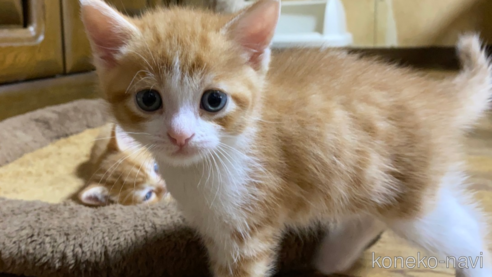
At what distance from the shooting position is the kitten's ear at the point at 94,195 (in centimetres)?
128

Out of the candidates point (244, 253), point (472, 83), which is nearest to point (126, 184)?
point (244, 253)

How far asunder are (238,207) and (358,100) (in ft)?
1.03

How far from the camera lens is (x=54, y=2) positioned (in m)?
1.85

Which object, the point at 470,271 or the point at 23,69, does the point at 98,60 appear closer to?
the point at 470,271

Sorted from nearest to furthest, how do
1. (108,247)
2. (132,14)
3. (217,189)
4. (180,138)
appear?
1. (180,138)
2. (217,189)
3. (108,247)
4. (132,14)

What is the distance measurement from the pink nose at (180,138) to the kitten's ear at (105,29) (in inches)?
7.7

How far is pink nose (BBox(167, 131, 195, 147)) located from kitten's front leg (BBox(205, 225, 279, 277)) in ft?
0.74

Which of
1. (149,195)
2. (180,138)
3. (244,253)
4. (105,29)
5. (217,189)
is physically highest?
(105,29)

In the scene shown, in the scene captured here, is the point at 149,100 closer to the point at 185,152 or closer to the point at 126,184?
the point at 185,152

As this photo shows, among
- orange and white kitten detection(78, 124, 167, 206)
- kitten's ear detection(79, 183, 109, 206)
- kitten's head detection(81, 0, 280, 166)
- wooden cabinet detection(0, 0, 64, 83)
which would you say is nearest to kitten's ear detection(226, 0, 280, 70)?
kitten's head detection(81, 0, 280, 166)

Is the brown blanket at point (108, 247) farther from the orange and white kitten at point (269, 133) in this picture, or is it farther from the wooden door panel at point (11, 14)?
the wooden door panel at point (11, 14)

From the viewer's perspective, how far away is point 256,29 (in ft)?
2.35

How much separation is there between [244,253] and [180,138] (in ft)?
0.93

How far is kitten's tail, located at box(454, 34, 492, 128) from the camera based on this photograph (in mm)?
920
